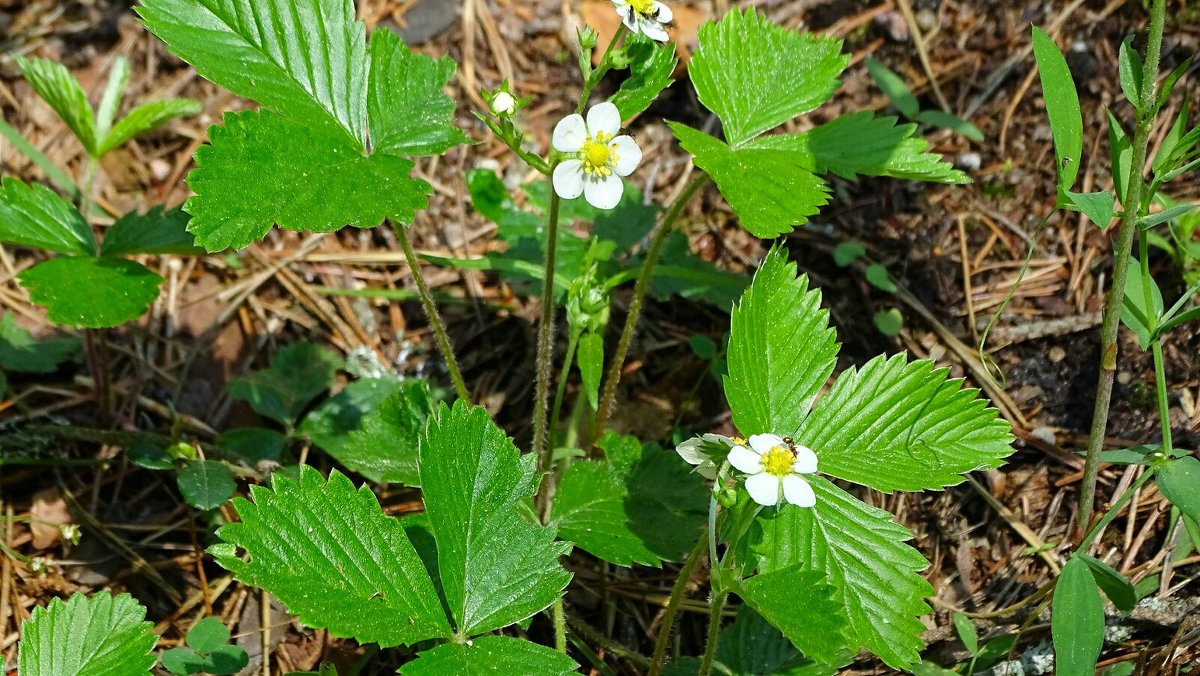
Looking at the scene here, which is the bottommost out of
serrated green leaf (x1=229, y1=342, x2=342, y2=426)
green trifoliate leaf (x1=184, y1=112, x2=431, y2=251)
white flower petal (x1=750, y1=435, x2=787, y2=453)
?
white flower petal (x1=750, y1=435, x2=787, y2=453)

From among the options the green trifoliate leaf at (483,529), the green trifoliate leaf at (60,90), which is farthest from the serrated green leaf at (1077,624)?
the green trifoliate leaf at (60,90)

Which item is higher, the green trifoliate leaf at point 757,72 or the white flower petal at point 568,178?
the green trifoliate leaf at point 757,72

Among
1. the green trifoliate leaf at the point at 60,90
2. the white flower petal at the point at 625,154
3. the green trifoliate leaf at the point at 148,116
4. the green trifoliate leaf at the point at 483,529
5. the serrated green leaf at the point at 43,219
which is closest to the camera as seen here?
the green trifoliate leaf at the point at 483,529

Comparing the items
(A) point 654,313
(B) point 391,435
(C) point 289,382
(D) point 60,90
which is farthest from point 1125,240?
(D) point 60,90

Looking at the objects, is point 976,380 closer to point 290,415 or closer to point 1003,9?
point 1003,9

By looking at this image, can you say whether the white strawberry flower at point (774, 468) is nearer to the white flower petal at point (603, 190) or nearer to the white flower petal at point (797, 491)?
the white flower petal at point (797, 491)

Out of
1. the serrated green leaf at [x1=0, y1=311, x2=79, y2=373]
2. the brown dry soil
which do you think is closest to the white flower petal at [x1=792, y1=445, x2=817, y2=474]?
the brown dry soil

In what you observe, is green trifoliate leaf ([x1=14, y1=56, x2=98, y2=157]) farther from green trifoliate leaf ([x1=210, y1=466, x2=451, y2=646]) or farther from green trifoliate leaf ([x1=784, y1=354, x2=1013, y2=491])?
green trifoliate leaf ([x1=784, y1=354, x2=1013, y2=491])
